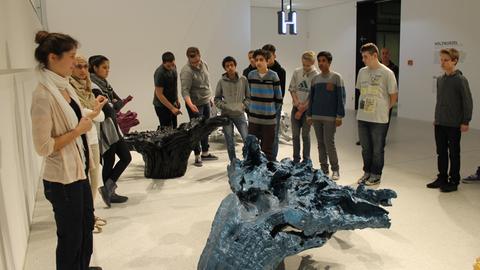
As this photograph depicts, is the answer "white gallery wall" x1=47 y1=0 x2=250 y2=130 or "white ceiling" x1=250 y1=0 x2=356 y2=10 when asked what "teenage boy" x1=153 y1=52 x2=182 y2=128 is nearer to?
"white gallery wall" x1=47 y1=0 x2=250 y2=130

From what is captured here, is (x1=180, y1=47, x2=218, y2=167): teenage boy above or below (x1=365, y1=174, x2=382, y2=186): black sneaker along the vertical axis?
above

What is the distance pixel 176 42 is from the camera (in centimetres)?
820

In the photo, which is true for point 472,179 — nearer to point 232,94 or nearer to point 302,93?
point 302,93

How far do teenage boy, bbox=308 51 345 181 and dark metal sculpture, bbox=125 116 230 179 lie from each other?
1029mm

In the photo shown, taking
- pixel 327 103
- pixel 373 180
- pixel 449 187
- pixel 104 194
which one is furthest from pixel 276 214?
pixel 449 187

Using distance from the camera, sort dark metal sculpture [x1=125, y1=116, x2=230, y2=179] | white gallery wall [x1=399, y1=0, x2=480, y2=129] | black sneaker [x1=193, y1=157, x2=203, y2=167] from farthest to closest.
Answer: white gallery wall [x1=399, y1=0, x2=480, y2=129]
black sneaker [x1=193, y1=157, x2=203, y2=167]
dark metal sculpture [x1=125, y1=116, x2=230, y2=179]

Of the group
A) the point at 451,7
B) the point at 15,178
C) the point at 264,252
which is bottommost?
the point at 264,252

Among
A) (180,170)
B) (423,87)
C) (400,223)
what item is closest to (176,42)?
(180,170)

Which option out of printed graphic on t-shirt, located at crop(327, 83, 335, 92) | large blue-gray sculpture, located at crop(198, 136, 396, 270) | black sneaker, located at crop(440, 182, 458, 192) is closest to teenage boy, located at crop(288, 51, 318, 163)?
printed graphic on t-shirt, located at crop(327, 83, 335, 92)

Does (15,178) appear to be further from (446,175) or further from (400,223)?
(446,175)

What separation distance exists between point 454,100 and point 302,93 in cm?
157

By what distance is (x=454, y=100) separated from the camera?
13.1 ft

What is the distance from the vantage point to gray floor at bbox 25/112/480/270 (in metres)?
2.85

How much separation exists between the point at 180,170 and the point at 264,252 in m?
3.07
